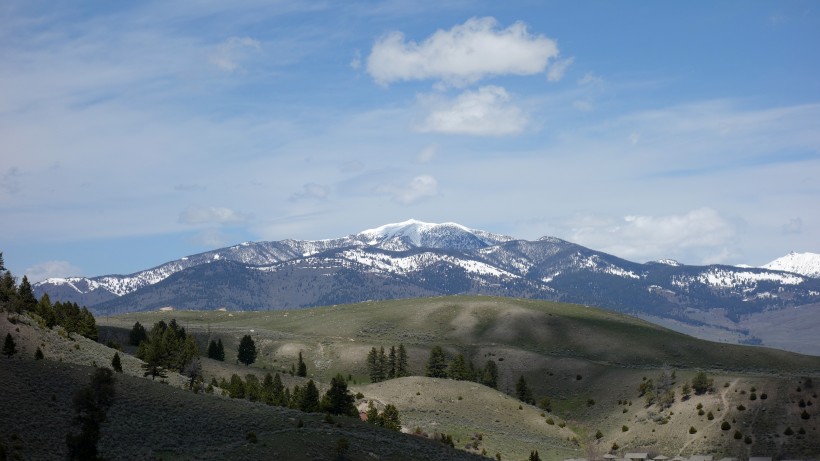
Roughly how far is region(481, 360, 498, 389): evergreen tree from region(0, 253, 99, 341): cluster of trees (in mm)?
71379

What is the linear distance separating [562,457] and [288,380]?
160 ft

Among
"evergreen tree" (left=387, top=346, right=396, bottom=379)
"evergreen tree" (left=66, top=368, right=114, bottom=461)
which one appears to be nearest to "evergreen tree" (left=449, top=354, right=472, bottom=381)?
"evergreen tree" (left=387, top=346, right=396, bottom=379)

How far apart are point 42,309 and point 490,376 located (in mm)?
83074

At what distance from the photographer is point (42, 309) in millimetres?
117500

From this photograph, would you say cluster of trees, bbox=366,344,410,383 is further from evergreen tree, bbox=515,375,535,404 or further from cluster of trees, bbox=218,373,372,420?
cluster of trees, bbox=218,373,372,420

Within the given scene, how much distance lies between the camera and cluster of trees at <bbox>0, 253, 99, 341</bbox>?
106 metres

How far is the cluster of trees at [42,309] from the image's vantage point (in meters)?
106

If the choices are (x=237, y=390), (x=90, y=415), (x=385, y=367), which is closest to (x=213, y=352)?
(x=385, y=367)

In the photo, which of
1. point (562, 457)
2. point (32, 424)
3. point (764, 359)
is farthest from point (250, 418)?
point (764, 359)

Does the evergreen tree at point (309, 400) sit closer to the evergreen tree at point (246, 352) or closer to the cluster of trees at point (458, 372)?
the cluster of trees at point (458, 372)

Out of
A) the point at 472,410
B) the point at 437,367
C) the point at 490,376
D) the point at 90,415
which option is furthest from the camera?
the point at 437,367

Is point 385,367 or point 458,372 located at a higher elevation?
point 385,367

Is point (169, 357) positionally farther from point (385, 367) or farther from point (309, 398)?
point (385, 367)

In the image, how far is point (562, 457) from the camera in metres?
109
